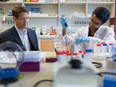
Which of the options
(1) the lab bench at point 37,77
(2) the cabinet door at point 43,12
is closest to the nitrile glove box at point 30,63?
(1) the lab bench at point 37,77

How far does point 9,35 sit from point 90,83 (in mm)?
1641

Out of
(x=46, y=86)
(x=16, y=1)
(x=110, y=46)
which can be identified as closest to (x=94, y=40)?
(x=110, y=46)

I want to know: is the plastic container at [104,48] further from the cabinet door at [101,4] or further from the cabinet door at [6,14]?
the cabinet door at [6,14]

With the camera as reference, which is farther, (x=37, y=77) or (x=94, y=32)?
(x=94, y=32)

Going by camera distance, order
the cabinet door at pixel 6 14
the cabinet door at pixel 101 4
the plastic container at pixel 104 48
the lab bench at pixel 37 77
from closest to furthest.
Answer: the lab bench at pixel 37 77 → the plastic container at pixel 104 48 → the cabinet door at pixel 101 4 → the cabinet door at pixel 6 14

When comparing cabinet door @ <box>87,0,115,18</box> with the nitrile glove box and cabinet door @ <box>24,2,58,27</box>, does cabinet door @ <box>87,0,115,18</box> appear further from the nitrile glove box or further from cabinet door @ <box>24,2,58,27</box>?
the nitrile glove box

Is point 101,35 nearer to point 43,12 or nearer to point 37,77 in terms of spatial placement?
point 37,77

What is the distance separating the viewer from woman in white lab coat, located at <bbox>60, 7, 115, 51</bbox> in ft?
6.37

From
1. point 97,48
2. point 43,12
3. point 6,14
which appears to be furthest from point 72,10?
point 97,48

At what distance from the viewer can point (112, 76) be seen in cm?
92

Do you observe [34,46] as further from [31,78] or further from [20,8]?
[31,78]

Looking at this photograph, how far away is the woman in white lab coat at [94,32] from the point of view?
1942 mm

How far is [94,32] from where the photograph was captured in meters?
2.37

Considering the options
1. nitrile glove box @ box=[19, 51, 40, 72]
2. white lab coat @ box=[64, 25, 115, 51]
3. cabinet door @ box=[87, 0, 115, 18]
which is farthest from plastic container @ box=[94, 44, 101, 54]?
cabinet door @ box=[87, 0, 115, 18]
